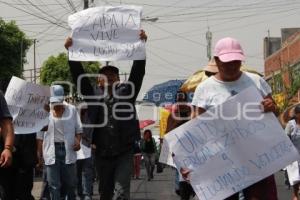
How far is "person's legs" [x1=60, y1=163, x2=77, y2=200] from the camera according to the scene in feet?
35.8

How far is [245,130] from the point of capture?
245 inches

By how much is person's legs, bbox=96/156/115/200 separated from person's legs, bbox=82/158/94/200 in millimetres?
5436

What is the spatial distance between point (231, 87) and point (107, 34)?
2.26 meters

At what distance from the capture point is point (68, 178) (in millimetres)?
10945

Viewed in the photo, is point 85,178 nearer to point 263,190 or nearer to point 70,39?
point 70,39

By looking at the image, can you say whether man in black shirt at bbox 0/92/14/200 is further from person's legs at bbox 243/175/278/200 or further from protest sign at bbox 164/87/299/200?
person's legs at bbox 243/175/278/200

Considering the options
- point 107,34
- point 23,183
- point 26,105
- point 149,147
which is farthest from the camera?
point 149,147

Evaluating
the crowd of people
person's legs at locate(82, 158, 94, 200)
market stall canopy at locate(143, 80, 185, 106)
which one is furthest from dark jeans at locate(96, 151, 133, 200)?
market stall canopy at locate(143, 80, 185, 106)

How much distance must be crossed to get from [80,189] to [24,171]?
206 inches

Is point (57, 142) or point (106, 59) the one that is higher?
point (106, 59)

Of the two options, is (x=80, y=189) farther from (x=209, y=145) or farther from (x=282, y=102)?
(x=282, y=102)

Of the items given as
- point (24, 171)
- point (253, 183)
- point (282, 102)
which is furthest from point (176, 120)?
point (282, 102)

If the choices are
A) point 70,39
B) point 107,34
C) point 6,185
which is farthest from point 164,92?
point 70,39

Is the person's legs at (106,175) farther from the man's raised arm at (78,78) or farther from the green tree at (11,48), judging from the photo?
the green tree at (11,48)
